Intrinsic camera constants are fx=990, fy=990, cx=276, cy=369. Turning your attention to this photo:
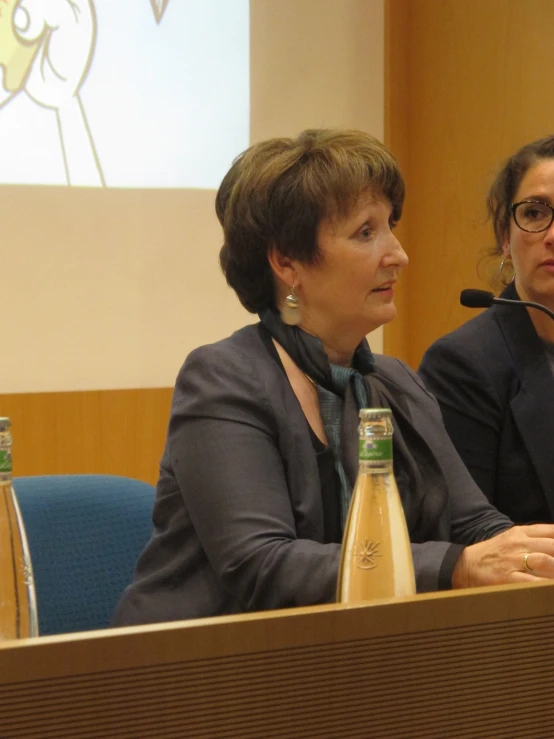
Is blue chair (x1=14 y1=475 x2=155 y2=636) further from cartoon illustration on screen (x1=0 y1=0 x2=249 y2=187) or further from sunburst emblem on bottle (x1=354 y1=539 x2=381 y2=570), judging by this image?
cartoon illustration on screen (x1=0 y1=0 x2=249 y2=187)

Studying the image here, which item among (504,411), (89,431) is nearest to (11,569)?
(504,411)

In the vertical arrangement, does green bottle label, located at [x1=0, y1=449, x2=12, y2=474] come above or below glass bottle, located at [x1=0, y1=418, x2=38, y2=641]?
above

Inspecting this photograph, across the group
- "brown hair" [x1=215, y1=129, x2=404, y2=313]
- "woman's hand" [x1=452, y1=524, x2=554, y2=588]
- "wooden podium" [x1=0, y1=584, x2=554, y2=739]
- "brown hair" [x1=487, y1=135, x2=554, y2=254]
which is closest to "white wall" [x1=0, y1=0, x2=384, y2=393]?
"brown hair" [x1=487, y1=135, x2=554, y2=254]

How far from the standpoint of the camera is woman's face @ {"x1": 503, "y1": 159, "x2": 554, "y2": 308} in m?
1.69

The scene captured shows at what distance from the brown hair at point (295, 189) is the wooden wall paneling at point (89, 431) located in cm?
134

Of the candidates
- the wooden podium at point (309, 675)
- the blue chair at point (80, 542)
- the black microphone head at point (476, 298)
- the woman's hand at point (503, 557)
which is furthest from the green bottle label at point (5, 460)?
the black microphone head at point (476, 298)

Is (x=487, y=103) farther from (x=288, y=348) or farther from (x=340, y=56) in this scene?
(x=288, y=348)

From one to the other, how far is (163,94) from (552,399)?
151 cm

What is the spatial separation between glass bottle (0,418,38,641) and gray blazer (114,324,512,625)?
12.6 inches

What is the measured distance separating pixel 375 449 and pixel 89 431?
1961 millimetres

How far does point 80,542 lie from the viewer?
4.55ft

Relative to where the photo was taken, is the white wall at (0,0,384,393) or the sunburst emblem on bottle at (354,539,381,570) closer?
the sunburst emblem on bottle at (354,539,381,570)

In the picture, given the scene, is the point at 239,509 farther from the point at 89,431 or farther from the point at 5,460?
the point at 89,431

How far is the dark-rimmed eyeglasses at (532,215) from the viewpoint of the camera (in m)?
1.71
